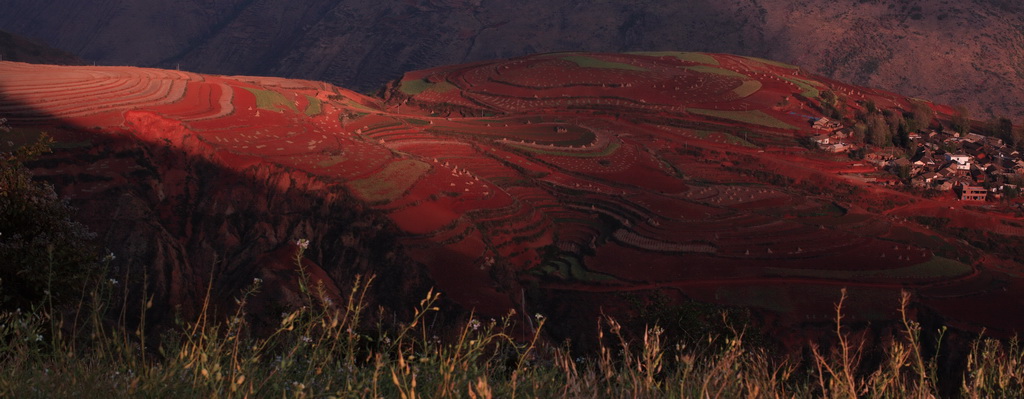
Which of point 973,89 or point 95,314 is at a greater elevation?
point 95,314

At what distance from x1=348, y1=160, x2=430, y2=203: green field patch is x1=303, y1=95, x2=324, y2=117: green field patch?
5.95m

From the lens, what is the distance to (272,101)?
86.1 feet

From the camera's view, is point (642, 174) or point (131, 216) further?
point (642, 174)

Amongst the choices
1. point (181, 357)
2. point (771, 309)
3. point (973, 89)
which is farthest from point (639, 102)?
point (973, 89)

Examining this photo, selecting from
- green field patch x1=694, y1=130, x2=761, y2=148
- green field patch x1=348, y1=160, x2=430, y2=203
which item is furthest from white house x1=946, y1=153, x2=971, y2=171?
green field patch x1=348, y1=160, x2=430, y2=203

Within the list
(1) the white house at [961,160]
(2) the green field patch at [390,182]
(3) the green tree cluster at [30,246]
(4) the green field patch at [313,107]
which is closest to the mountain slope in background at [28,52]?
(4) the green field patch at [313,107]

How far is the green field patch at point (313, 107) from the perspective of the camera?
2658cm

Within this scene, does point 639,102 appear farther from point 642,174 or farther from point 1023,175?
point 1023,175

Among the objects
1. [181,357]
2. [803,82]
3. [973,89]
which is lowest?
[973,89]

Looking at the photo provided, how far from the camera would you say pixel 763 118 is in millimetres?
34844

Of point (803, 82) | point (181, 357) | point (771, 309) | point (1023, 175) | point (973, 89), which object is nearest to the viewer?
point (181, 357)

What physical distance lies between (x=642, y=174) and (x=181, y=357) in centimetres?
2342

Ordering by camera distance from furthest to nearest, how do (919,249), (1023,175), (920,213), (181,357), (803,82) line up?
(803,82)
(1023,175)
(920,213)
(919,249)
(181,357)

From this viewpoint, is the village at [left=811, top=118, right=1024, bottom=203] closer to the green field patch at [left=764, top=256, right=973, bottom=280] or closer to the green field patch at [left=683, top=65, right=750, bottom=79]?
the green field patch at [left=764, top=256, right=973, bottom=280]
